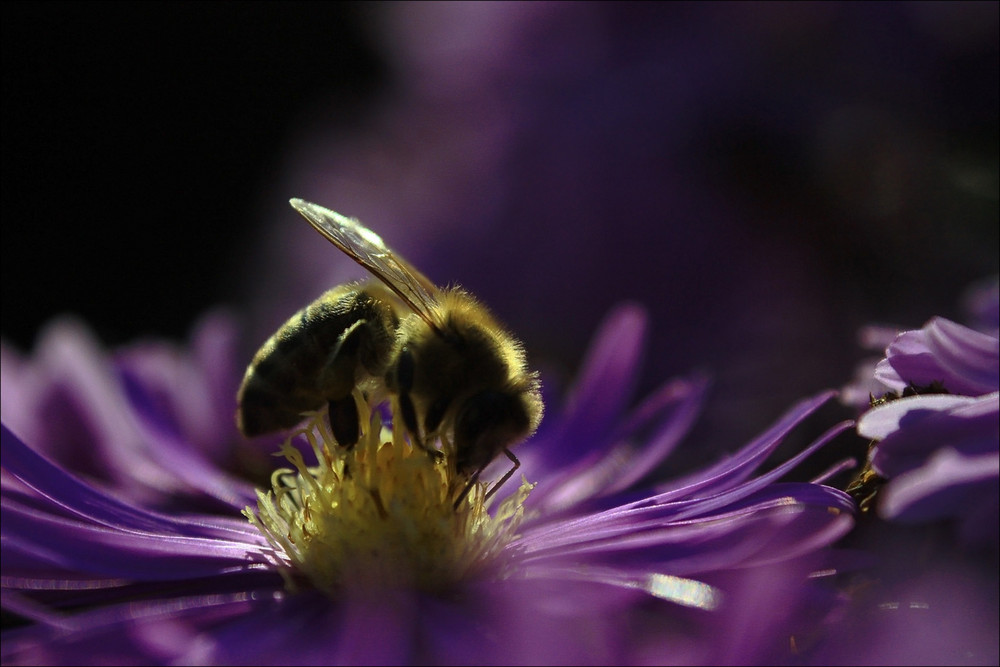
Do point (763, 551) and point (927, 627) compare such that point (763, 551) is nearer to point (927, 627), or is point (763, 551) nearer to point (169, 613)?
point (927, 627)

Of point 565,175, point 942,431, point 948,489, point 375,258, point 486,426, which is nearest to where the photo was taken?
point 948,489

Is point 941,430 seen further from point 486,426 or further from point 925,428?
point 486,426

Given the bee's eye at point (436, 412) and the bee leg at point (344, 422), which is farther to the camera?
the bee leg at point (344, 422)

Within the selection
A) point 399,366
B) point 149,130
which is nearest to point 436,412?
point 399,366

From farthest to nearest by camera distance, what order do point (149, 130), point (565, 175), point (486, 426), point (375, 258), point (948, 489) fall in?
point (149, 130), point (565, 175), point (375, 258), point (486, 426), point (948, 489)

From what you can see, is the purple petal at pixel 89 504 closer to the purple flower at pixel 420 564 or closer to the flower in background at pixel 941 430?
the purple flower at pixel 420 564

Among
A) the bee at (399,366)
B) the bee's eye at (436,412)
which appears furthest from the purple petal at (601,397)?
the bee's eye at (436,412)

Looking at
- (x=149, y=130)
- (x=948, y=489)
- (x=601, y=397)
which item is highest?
(x=149, y=130)

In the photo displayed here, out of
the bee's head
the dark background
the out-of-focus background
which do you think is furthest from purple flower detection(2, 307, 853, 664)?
the dark background
